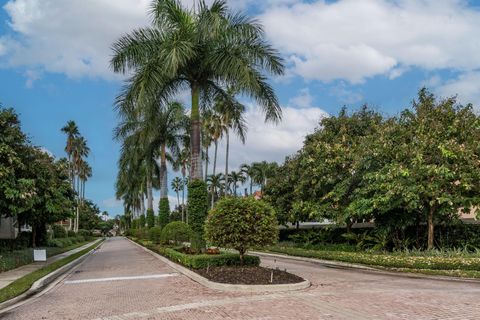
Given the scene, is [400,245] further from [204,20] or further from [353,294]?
[204,20]

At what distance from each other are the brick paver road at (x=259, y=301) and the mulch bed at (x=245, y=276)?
23.4 inches

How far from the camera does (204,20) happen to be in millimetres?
17047

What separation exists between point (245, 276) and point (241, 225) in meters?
1.53

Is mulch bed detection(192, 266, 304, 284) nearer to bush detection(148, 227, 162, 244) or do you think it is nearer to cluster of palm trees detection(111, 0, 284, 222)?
cluster of palm trees detection(111, 0, 284, 222)

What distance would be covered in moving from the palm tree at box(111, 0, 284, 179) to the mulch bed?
17.7ft

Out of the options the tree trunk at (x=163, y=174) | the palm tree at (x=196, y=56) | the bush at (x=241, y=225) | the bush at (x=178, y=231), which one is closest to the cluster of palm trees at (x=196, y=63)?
the palm tree at (x=196, y=56)

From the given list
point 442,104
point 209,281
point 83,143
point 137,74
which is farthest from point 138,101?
point 83,143

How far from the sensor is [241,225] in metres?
14.0

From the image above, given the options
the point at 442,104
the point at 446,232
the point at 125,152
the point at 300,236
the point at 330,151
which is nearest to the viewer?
the point at 442,104

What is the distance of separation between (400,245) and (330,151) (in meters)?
5.78

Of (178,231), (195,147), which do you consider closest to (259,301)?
(195,147)

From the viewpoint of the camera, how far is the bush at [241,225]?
14023 millimetres

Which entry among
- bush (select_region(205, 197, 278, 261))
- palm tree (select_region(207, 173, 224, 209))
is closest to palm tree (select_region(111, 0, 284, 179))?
bush (select_region(205, 197, 278, 261))

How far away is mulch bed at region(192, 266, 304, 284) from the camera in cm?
1273
